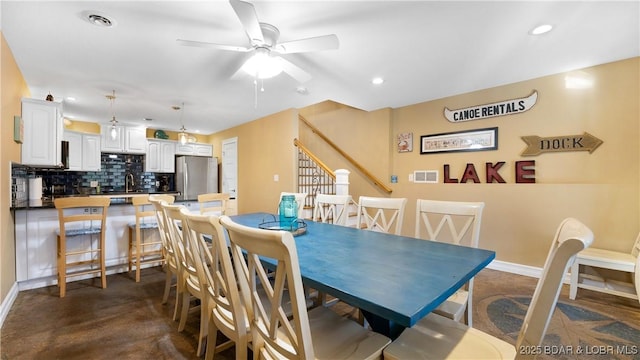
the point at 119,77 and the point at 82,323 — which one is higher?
the point at 119,77

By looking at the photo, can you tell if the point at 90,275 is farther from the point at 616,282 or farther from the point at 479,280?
the point at 616,282

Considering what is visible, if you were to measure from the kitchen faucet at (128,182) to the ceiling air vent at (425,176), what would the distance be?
597 centimetres

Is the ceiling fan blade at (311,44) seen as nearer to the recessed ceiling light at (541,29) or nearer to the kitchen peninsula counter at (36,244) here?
the recessed ceiling light at (541,29)

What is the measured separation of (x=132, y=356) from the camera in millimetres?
1759

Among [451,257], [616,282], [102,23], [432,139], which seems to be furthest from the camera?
[432,139]

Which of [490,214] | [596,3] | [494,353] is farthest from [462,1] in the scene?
[490,214]

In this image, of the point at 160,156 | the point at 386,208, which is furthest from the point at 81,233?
the point at 160,156

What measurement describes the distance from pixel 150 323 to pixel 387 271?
2.08 m

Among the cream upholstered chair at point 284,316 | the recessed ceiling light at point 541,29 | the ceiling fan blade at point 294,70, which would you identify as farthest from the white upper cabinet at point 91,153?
the recessed ceiling light at point 541,29

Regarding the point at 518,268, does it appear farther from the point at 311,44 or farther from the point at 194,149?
the point at 194,149

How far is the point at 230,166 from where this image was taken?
6055mm

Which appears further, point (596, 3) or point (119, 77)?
point (119, 77)

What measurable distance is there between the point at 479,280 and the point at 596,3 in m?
2.67

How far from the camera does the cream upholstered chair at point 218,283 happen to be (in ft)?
3.73
